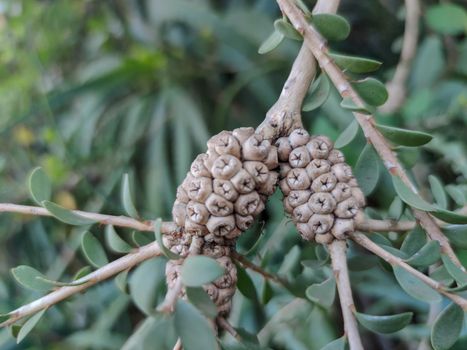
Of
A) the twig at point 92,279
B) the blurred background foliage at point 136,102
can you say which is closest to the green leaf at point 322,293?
the twig at point 92,279

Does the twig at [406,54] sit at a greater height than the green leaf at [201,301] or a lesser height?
lesser

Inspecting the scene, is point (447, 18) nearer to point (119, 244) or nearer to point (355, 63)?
point (355, 63)

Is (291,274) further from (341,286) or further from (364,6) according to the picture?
(364,6)

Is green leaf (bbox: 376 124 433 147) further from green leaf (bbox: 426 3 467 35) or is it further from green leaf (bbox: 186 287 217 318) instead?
green leaf (bbox: 426 3 467 35)

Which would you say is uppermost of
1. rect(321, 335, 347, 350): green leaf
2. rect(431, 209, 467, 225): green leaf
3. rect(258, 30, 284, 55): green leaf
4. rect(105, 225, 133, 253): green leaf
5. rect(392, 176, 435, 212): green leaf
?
rect(258, 30, 284, 55): green leaf

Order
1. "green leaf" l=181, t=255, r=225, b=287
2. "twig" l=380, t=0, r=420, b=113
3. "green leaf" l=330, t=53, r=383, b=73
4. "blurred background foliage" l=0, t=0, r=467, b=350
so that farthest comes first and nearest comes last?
1. "blurred background foliage" l=0, t=0, r=467, b=350
2. "twig" l=380, t=0, r=420, b=113
3. "green leaf" l=330, t=53, r=383, b=73
4. "green leaf" l=181, t=255, r=225, b=287

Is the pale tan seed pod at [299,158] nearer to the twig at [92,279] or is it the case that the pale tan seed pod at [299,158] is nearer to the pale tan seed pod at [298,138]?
the pale tan seed pod at [298,138]

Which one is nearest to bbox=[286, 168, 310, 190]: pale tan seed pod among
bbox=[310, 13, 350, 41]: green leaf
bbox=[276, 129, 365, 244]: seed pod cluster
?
bbox=[276, 129, 365, 244]: seed pod cluster
